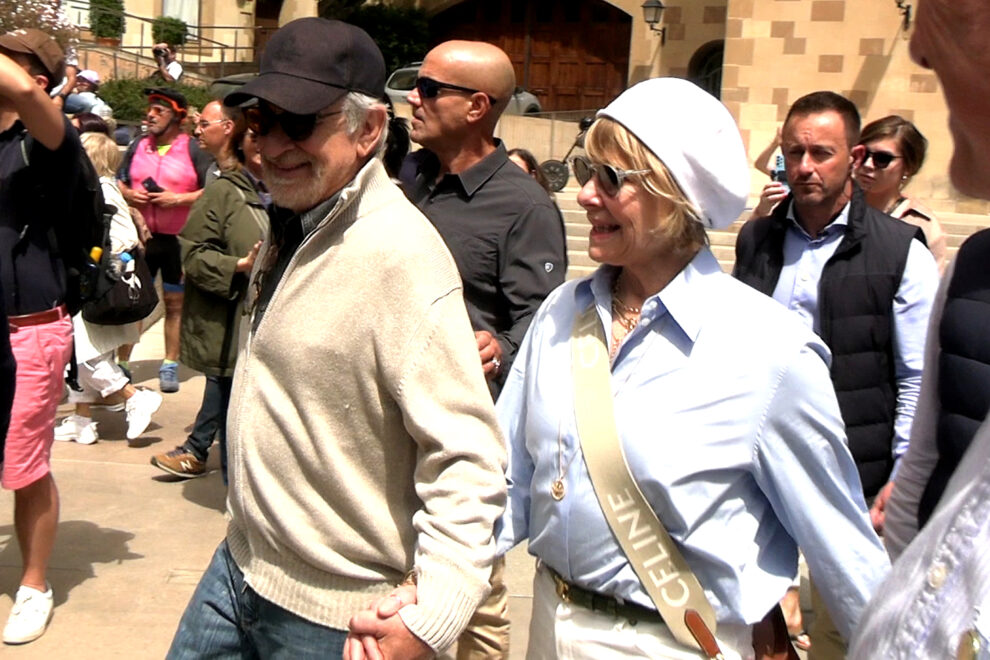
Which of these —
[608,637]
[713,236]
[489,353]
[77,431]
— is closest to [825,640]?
Answer: [489,353]

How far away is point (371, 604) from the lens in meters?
2.28

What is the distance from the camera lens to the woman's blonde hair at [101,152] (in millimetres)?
7234

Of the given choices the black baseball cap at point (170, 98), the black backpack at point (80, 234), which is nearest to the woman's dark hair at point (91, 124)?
the black baseball cap at point (170, 98)

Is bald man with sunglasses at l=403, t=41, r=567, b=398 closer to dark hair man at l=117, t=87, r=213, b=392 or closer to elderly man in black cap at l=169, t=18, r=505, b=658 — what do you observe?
elderly man in black cap at l=169, t=18, r=505, b=658

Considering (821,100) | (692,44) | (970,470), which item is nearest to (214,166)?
(821,100)

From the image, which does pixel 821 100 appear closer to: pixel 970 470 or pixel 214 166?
pixel 970 470

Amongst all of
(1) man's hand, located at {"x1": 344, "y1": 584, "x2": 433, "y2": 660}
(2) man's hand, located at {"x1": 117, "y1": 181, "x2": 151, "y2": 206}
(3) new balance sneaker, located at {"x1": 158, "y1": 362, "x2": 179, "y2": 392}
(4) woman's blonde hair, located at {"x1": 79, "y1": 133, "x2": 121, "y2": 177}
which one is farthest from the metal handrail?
(1) man's hand, located at {"x1": 344, "y1": 584, "x2": 433, "y2": 660}

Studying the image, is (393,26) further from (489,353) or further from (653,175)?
(653,175)

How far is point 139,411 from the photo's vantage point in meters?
7.01

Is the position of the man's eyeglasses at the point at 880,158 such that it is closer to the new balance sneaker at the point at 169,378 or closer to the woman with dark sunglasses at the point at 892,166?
the woman with dark sunglasses at the point at 892,166

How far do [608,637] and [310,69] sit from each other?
1.29 metres

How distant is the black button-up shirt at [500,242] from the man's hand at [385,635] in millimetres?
1562

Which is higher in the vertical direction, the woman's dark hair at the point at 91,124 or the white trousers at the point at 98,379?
the woman's dark hair at the point at 91,124

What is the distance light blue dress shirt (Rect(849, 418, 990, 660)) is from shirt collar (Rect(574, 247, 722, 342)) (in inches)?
42.1
